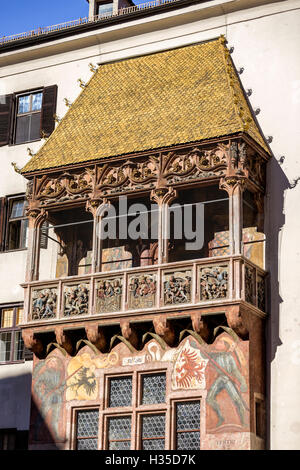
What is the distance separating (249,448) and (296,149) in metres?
7.55

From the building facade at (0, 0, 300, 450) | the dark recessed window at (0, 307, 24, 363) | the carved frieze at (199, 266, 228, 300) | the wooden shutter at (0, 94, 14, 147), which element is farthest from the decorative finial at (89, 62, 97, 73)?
the carved frieze at (199, 266, 228, 300)

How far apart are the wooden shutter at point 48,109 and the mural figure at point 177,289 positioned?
7601 millimetres

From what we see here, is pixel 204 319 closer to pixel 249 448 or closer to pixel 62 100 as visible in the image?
pixel 249 448

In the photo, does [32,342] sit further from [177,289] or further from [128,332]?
[177,289]

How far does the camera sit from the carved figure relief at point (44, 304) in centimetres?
2456

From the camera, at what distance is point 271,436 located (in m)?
22.7

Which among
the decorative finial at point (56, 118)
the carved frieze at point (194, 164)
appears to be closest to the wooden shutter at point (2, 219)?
the decorative finial at point (56, 118)

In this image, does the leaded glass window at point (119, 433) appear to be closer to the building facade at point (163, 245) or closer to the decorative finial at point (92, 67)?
the building facade at point (163, 245)

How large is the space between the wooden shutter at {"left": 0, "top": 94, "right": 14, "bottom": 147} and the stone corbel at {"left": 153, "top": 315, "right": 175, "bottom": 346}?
9005mm

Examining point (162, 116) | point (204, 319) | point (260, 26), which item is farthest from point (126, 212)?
point (260, 26)

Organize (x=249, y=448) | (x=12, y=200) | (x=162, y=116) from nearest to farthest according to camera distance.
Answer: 1. (x=249, y=448)
2. (x=162, y=116)
3. (x=12, y=200)

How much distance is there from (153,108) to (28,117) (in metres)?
5.11

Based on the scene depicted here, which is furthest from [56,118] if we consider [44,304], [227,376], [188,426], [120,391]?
[188,426]

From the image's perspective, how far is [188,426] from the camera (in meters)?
22.8
